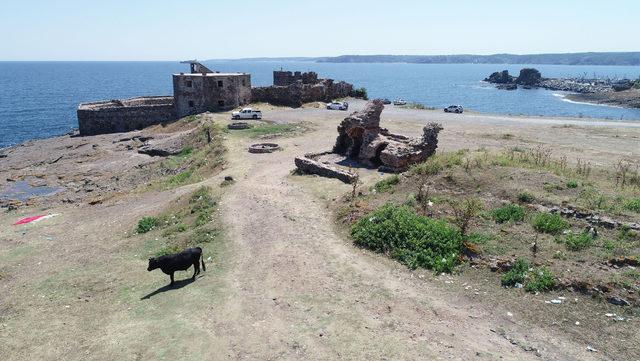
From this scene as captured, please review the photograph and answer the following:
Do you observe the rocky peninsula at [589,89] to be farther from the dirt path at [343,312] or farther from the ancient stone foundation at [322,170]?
the dirt path at [343,312]

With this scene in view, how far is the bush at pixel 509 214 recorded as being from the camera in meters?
17.4

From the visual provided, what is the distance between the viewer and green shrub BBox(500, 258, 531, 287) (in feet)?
45.5

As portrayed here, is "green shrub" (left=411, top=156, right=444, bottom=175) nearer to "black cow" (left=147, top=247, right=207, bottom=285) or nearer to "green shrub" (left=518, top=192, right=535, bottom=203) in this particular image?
"green shrub" (left=518, top=192, right=535, bottom=203)

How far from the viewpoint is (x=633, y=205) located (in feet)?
56.4

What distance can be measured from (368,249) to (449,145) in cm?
2048

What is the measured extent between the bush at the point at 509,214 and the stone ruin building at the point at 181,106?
4344cm

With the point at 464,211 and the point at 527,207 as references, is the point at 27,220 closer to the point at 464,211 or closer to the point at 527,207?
the point at 464,211

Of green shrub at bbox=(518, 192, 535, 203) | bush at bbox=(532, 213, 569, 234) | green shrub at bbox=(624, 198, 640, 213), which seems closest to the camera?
bush at bbox=(532, 213, 569, 234)

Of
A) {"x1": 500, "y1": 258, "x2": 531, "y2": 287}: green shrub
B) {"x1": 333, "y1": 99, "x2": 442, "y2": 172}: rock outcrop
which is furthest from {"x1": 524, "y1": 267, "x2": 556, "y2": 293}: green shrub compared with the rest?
{"x1": 333, "y1": 99, "x2": 442, "y2": 172}: rock outcrop

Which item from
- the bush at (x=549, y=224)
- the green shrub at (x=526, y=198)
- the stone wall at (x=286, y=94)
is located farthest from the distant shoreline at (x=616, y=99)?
the bush at (x=549, y=224)

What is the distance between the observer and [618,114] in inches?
3314

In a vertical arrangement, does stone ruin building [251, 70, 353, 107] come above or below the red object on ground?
above

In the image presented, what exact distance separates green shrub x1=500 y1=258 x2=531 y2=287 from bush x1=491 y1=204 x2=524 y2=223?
3071 mm

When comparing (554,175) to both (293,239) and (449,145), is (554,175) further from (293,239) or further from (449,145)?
(449,145)
